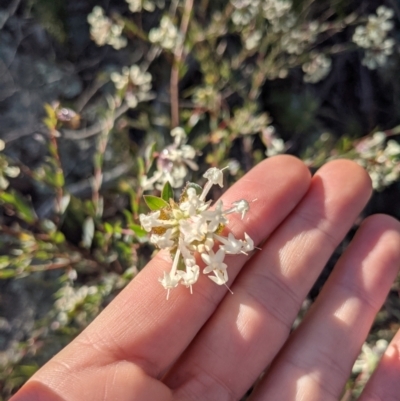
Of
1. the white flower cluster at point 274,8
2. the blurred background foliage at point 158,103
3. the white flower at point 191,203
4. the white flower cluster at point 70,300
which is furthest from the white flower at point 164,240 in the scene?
the white flower cluster at point 274,8

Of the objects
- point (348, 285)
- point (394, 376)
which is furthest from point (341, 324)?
point (394, 376)

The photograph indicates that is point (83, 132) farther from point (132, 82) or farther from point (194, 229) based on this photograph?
point (194, 229)

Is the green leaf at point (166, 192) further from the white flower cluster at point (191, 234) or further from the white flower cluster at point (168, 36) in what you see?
the white flower cluster at point (168, 36)

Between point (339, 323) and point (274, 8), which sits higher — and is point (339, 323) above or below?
below

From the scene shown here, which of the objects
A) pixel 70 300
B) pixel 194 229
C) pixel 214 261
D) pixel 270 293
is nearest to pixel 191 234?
pixel 194 229

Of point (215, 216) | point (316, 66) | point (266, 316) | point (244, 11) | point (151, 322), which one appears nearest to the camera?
point (215, 216)

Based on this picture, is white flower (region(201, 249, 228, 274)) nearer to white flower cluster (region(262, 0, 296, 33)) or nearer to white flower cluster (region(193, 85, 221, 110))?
white flower cluster (region(193, 85, 221, 110))

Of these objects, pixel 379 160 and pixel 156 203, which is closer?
pixel 156 203
